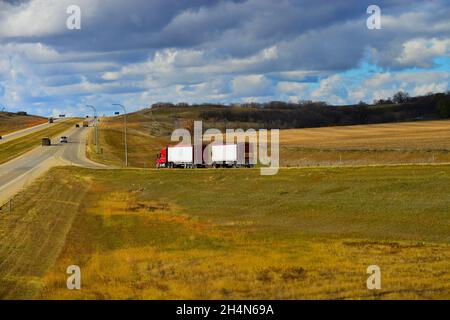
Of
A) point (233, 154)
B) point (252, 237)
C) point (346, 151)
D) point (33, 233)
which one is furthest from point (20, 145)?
point (252, 237)

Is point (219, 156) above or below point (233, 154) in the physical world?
below

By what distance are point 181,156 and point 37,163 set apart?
25025 millimetres

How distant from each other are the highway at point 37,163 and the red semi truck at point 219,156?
10943mm

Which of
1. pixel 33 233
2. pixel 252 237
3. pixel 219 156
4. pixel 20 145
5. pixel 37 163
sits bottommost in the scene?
pixel 33 233

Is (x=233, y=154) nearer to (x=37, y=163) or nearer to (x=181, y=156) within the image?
(x=181, y=156)

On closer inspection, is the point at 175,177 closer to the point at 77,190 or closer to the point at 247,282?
the point at 77,190

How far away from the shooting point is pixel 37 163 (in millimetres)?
96250

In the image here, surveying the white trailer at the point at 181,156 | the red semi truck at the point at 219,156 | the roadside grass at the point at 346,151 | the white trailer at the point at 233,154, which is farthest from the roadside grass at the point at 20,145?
the white trailer at the point at 233,154

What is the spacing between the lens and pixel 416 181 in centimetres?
4881

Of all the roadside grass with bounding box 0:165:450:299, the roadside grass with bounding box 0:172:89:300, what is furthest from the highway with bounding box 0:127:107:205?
the roadside grass with bounding box 0:165:450:299

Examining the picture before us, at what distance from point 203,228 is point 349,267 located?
48.0ft
